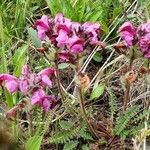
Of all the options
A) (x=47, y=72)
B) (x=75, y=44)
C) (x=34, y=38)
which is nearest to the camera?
(x=75, y=44)

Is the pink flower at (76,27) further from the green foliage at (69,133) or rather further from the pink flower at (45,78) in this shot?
the green foliage at (69,133)

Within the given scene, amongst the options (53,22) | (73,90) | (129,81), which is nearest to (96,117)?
(73,90)

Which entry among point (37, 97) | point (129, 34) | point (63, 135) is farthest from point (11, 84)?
point (129, 34)

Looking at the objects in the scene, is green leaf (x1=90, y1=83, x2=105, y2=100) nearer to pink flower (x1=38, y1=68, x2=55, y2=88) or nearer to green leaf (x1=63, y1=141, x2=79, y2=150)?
green leaf (x1=63, y1=141, x2=79, y2=150)

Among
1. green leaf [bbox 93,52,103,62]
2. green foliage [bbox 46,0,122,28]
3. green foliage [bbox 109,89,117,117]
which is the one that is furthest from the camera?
green foliage [bbox 46,0,122,28]

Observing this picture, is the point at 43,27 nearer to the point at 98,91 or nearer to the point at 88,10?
the point at 98,91

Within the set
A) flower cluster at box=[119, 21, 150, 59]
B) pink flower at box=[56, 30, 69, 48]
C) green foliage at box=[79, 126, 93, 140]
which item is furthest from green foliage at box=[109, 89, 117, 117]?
pink flower at box=[56, 30, 69, 48]

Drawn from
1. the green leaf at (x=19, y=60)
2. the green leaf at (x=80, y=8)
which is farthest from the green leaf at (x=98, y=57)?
the green leaf at (x=19, y=60)
